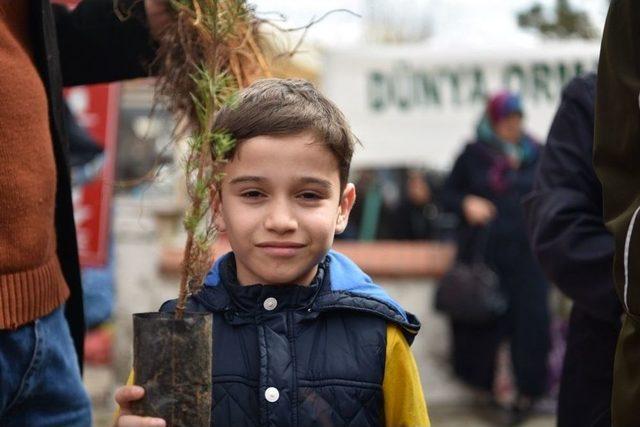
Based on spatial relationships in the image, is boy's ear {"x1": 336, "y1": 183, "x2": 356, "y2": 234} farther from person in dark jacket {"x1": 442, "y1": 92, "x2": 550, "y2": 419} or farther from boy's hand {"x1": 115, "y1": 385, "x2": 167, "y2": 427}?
person in dark jacket {"x1": 442, "y1": 92, "x2": 550, "y2": 419}

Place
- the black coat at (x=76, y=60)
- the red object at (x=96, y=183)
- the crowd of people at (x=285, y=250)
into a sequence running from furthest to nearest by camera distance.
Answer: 1. the red object at (x=96, y=183)
2. the black coat at (x=76, y=60)
3. the crowd of people at (x=285, y=250)

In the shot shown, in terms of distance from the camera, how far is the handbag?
7.14 metres

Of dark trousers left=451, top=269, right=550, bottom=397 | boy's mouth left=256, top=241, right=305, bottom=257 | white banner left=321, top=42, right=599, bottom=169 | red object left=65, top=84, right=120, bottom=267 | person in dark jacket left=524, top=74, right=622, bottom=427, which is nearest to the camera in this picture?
boy's mouth left=256, top=241, right=305, bottom=257

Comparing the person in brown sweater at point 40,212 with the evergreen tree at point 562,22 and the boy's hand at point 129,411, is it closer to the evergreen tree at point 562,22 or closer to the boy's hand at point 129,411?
the boy's hand at point 129,411

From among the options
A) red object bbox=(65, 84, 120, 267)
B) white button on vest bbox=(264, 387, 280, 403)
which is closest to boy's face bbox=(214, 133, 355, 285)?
white button on vest bbox=(264, 387, 280, 403)

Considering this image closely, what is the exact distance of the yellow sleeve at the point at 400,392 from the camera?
2.39m

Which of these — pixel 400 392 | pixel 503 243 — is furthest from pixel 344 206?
pixel 503 243

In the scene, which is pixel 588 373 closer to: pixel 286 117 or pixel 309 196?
pixel 309 196

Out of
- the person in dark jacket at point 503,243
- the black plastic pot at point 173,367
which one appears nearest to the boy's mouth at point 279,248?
the black plastic pot at point 173,367

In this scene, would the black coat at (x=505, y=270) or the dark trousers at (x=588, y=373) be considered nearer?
the dark trousers at (x=588, y=373)

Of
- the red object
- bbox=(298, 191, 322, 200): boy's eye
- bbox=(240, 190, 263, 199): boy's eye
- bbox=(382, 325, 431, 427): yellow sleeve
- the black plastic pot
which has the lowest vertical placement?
the red object

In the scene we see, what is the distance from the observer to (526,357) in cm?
714

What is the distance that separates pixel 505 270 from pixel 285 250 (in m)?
5.03

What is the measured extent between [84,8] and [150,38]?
0.67 feet
